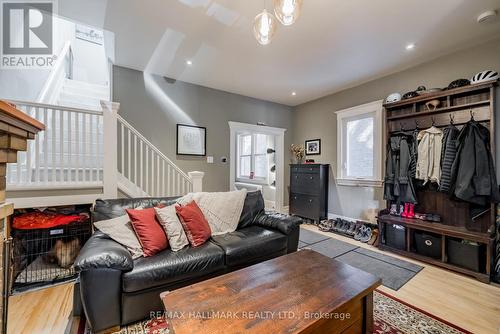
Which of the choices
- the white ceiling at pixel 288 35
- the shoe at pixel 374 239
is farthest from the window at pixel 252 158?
the shoe at pixel 374 239

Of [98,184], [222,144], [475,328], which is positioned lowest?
[475,328]

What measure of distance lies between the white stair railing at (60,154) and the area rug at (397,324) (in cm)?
150

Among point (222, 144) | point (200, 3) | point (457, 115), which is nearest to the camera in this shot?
point (200, 3)

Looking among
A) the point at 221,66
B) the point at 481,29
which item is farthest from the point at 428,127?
the point at 221,66

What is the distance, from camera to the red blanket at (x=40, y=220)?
2.15 metres

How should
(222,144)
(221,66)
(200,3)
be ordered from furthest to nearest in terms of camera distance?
1. (222,144)
2. (221,66)
3. (200,3)

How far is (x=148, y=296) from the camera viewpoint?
1.63 metres

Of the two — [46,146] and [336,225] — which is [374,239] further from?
[46,146]

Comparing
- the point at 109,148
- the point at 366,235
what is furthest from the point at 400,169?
the point at 109,148

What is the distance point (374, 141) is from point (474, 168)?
156 cm

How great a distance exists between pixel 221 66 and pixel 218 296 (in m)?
3.23

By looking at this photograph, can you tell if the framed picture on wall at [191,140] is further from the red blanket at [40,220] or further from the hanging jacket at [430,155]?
the hanging jacket at [430,155]

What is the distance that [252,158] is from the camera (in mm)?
6234

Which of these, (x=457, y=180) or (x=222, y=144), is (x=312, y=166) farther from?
(x=457, y=180)
